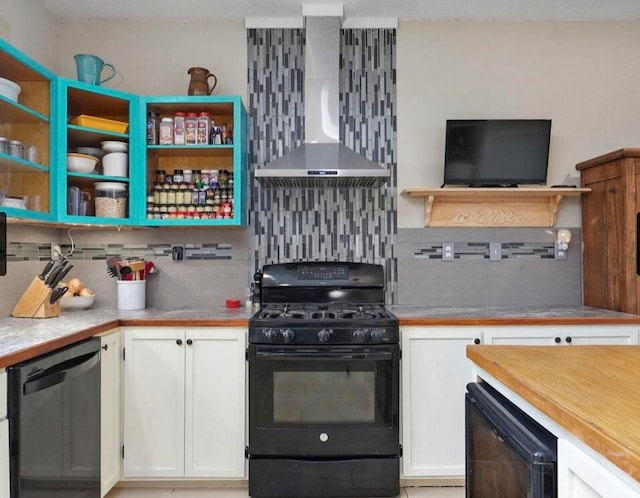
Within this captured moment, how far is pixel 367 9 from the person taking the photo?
9.61ft

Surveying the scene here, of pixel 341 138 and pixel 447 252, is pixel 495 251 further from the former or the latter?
pixel 341 138

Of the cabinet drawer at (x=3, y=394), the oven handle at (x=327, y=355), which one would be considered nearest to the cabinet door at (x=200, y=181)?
the oven handle at (x=327, y=355)

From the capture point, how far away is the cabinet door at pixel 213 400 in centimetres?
237

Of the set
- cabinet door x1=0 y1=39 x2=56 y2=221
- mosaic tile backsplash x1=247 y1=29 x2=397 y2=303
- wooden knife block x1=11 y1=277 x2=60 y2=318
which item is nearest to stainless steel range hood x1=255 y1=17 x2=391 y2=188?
mosaic tile backsplash x1=247 y1=29 x2=397 y2=303

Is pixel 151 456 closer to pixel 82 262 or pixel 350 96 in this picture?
pixel 82 262

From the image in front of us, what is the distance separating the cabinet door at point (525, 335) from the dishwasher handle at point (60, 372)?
183 cm

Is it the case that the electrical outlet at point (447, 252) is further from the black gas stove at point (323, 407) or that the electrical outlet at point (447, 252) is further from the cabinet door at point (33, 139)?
the cabinet door at point (33, 139)

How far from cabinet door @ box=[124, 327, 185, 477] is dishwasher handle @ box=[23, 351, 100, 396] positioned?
0.30 metres

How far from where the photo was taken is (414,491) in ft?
8.01

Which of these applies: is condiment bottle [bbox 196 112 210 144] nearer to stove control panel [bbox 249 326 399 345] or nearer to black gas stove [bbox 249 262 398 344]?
black gas stove [bbox 249 262 398 344]

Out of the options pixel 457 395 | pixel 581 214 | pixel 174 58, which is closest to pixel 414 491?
pixel 457 395

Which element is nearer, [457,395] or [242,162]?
[457,395]

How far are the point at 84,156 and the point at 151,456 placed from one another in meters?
1.61

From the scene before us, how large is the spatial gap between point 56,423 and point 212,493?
1.01 metres
